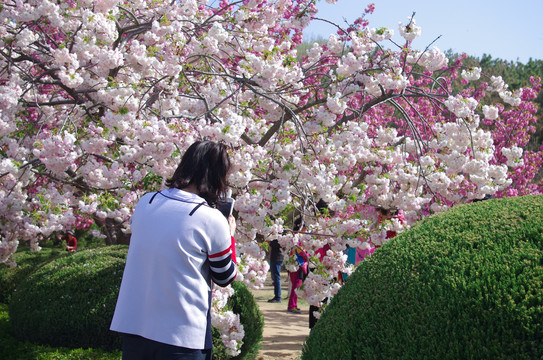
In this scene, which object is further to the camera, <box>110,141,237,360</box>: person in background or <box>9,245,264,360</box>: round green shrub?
<box>9,245,264,360</box>: round green shrub

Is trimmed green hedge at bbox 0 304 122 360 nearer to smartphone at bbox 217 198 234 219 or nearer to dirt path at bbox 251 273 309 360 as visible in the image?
dirt path at bbox 251 273 309 360

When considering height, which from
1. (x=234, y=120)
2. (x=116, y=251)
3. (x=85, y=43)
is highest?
(x=85, y=43)

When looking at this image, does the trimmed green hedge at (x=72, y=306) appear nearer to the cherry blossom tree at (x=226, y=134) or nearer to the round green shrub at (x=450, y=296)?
the cherry blossom tree at (x=226, y=134)

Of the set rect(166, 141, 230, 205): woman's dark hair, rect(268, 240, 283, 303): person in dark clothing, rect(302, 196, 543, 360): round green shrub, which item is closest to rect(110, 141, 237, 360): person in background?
rect(166, 141, 230, 205): woman's dark hair

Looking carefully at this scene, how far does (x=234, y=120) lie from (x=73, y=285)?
2.16 metres

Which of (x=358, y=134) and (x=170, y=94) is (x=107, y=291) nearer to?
(x=170, y=94)

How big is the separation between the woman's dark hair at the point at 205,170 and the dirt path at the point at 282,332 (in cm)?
377

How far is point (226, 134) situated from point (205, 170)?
1258 millimetres

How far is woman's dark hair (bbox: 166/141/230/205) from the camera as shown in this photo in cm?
236

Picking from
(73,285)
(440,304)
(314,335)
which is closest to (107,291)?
(73,285)

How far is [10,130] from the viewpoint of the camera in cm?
447

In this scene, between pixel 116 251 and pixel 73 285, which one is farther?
pixel 116 251

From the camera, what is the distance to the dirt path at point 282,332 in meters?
5.91

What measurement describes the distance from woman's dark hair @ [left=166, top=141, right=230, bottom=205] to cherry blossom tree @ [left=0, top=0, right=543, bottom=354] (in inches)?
46.2
